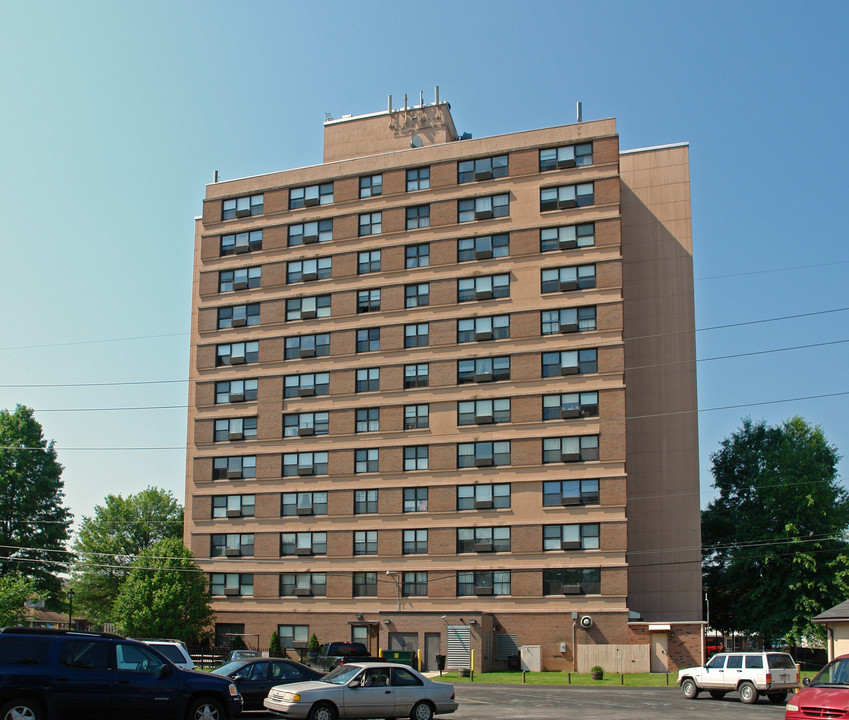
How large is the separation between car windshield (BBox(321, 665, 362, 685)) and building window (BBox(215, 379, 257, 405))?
1918 inches

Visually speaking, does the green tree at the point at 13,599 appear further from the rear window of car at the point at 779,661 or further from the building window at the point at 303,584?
the rear window of car at the point at 779,661

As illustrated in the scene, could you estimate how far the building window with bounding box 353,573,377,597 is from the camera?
65.5 m

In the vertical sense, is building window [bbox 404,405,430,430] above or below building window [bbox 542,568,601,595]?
above

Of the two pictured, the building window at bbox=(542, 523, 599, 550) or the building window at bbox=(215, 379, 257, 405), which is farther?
the building window at bbox=(215, 379, 257, 405)

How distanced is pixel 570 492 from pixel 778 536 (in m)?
18.4

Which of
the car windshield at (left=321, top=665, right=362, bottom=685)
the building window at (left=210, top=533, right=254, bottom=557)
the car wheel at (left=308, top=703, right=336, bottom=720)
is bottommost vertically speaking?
the car wheel at (left=308, top=703, right=336, bottom=720)

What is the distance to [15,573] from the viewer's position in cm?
6700

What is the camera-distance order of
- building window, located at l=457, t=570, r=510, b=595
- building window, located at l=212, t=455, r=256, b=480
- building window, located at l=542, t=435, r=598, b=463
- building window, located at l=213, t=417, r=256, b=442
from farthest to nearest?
building window, located at l=213, t=417, r=256, b=442 → building window, located at l=212, t=455, r=256, b=480 → building window, located at l=457, t=570, r=510, b=595 → building window, located at l=542, t=435, r=598, b=463

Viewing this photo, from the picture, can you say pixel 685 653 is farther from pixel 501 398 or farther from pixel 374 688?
pixel 374 688

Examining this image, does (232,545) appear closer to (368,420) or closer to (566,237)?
(368,420)

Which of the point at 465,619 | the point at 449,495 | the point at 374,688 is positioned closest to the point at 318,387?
the point at 449,495

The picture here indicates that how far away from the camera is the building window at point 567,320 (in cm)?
6356

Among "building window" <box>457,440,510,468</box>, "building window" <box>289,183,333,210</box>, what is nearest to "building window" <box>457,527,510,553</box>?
"building window" <box>457,440,510,468</box>

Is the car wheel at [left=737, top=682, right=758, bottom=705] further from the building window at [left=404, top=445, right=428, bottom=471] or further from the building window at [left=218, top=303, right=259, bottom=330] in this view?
the building window at [left=218, top=303, right=259, bottom=330]
